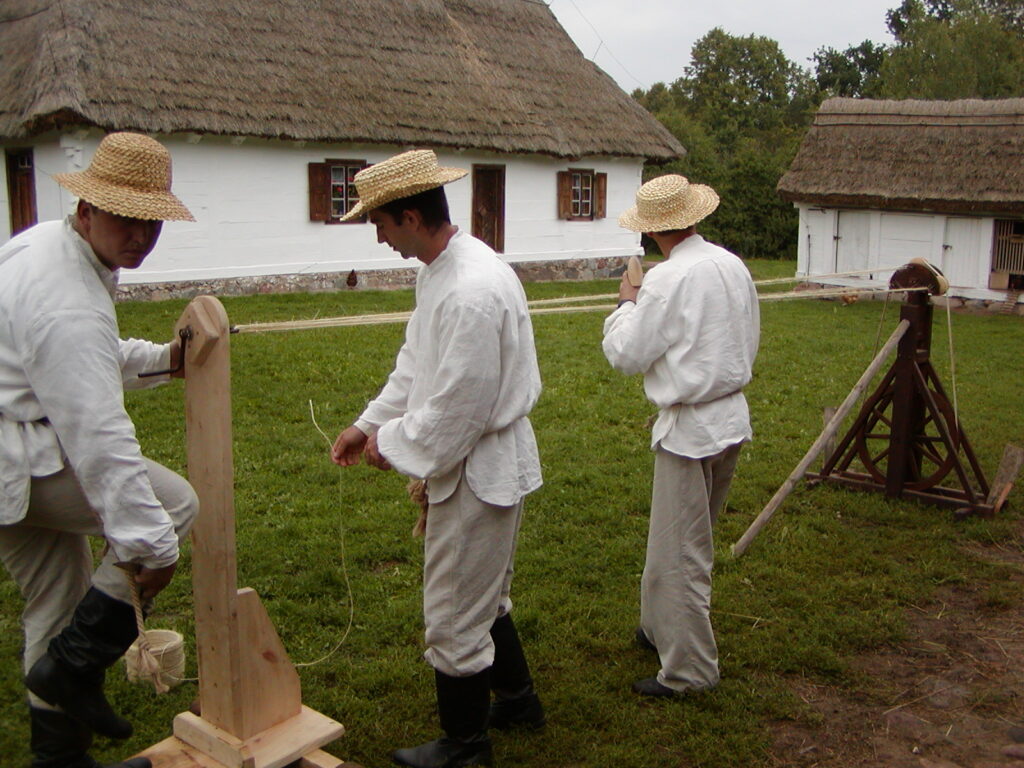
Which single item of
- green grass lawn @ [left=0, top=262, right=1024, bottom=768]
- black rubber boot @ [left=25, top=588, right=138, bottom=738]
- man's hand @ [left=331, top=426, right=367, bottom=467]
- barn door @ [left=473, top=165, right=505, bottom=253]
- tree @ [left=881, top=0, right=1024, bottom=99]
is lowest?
green grass lawn @ [left=0, top=262, right=1024, bottom=768]

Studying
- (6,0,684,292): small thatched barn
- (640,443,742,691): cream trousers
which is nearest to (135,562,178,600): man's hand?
(640,443,742,691): cream trousers

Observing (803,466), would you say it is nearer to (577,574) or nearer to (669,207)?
(577,574)

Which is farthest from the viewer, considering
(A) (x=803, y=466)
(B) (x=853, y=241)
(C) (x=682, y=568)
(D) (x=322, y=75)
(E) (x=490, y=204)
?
(E) (x=490, y=204)

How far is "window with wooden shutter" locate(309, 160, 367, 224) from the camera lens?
1589cm

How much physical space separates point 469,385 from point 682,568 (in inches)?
50.5

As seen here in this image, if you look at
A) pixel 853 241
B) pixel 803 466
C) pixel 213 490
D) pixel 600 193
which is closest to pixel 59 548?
pixel 213 490

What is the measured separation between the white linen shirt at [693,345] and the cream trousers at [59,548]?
1528mm

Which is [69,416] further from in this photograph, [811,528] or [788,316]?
[788,316]

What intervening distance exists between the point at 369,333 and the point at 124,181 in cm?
843

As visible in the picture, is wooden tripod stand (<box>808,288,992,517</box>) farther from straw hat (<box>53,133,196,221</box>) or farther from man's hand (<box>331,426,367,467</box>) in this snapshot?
straw hat (<box>53,133,196,221</box>)

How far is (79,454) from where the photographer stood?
7.92 ft

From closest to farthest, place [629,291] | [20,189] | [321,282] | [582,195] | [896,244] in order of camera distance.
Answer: [629,291] → [20,189] → [321,282] → [896,244] → [582,195]

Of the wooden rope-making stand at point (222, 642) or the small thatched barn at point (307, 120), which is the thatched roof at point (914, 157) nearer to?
the small thatched barn at point (307, 120)

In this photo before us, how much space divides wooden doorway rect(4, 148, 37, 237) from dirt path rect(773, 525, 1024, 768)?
45.7 feet
